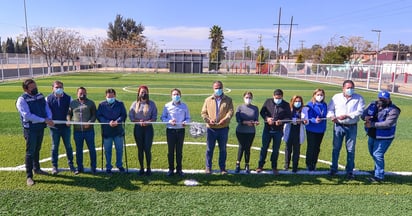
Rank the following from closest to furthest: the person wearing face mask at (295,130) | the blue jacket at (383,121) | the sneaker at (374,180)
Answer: the blue jacket at (383,121) < the sneaker at (374,180) < the person wearing face mask at (295,130)

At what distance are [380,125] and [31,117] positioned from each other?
6.54 m

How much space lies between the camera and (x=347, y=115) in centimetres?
630

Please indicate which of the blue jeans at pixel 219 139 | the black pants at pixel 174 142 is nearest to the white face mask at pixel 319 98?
the blue jeans at pixel 219 139

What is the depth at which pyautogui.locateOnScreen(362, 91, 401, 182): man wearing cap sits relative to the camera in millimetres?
6113

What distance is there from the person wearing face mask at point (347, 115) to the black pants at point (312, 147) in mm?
356

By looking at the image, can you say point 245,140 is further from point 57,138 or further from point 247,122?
point 57,138

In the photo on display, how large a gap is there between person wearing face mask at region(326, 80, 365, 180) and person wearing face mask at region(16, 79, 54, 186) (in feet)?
18.4

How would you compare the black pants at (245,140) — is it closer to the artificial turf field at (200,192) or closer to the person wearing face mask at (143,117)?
the artificial turf field at (200,192)

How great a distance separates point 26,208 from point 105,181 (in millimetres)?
1470

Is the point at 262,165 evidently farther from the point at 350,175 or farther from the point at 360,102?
the point at 360,102

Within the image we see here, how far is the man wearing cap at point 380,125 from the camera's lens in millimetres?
6113

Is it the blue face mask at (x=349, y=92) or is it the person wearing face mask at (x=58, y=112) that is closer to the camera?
the person wearing face mask at (x=58, y=112)

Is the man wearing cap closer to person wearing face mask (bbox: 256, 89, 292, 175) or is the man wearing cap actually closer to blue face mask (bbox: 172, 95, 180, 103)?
person wearing face mask (bbox: 256, 89, 292, 175)

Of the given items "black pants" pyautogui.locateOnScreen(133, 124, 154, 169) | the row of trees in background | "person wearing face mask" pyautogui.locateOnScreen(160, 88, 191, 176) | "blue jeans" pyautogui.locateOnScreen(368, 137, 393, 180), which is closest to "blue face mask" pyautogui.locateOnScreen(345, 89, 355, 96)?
"blue jeans" pyautogui.locateOnScreen(368, 137, 393, 180)
